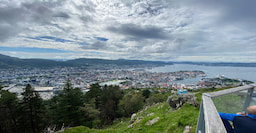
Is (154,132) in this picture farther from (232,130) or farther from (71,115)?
(71,115)

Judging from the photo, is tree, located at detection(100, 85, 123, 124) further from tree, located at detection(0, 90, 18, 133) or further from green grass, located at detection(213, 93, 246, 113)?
green grass, located at detection(213, 93, 246, 113)

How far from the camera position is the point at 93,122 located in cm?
1645

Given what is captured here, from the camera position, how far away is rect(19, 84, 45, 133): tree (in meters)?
13.4

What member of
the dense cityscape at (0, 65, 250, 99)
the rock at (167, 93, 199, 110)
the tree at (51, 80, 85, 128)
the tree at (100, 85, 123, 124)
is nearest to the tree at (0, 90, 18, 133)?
the tree at (51, 80, 85, 128)

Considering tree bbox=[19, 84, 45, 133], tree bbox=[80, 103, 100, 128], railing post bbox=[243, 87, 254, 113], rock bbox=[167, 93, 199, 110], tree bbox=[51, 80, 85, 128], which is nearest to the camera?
railing post bbox=[243, 87, 254, 113]

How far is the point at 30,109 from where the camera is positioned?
1363 cm

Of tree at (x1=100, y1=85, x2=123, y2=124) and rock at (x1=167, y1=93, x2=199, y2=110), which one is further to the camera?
tree at (x1=100, y1=85, x2=123, y2=124)

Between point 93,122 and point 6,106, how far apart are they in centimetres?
1175

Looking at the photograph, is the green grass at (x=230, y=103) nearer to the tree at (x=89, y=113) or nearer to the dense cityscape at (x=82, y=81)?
the tree at (x=89, y=113)

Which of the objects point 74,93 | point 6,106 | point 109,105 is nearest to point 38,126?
point 6,106

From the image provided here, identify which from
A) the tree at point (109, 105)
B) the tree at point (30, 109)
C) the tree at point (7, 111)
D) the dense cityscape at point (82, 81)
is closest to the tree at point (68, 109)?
the tree at point (30, 109)

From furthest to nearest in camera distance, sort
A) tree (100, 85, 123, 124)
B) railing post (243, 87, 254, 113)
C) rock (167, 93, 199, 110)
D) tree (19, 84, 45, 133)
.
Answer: tree (100, 85, 123, 124), tree (19, 84, 45, 133), rock (167, 93, 199, 110), railing post (243, 87, 254, 113)

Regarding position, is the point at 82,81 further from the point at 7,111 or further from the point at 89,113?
the point at 89,113

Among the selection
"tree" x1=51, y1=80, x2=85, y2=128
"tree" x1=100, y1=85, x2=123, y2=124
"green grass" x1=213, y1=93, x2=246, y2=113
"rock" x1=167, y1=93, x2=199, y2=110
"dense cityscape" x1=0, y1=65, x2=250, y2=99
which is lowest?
"dense cityscape" x1=0, y1=65, x2=250, y2=99
